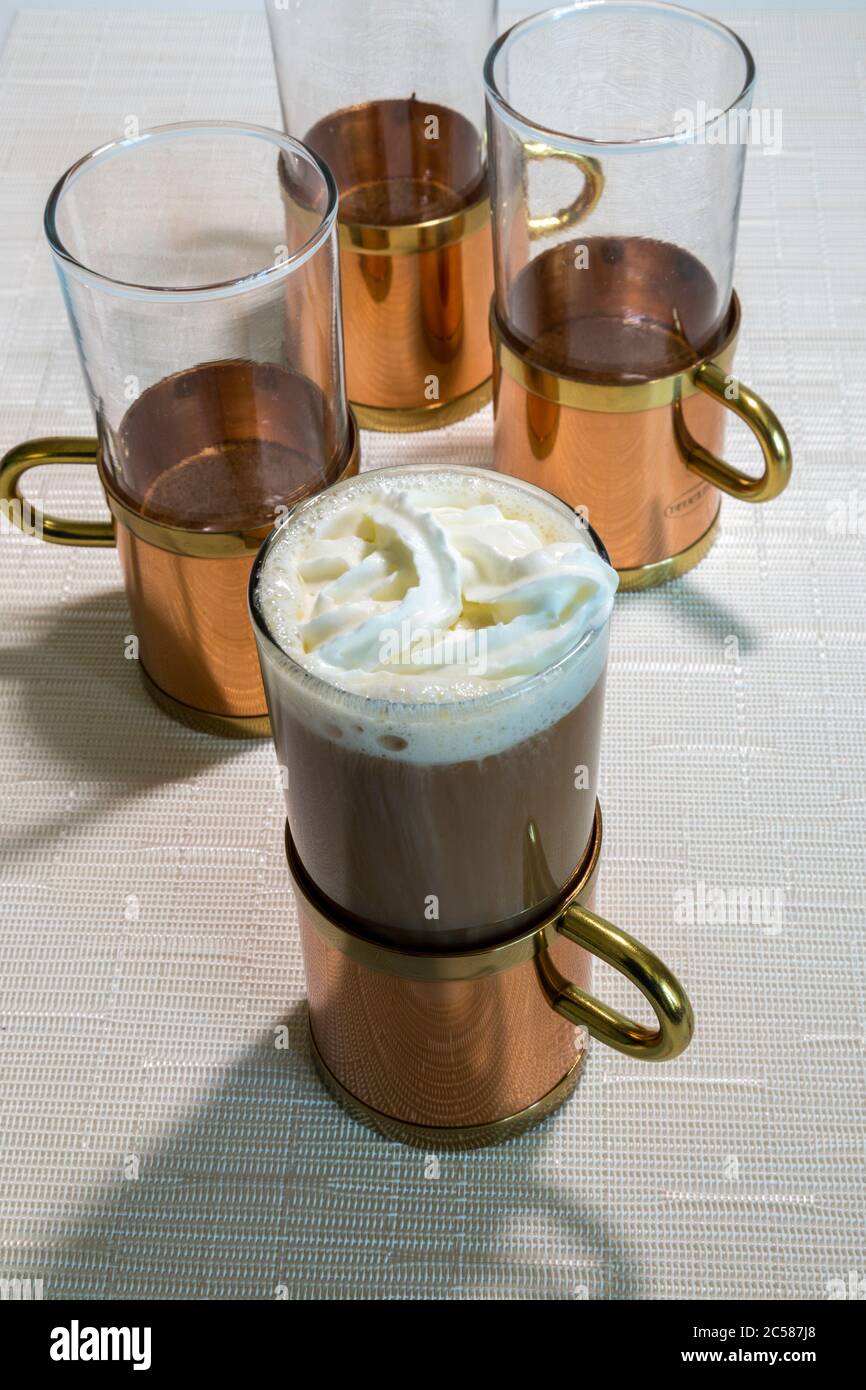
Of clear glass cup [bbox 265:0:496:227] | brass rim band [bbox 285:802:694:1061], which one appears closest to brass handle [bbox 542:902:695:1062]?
brass rim band [bbox 285:802:694:1061]

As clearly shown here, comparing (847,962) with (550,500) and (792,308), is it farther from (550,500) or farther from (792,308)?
(792,308)

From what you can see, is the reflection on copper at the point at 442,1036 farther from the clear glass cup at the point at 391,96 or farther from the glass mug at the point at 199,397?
the clear glass cup at the point at 391,96

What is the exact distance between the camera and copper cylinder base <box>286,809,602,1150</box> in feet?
1.87

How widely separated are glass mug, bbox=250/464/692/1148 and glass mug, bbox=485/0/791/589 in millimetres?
258

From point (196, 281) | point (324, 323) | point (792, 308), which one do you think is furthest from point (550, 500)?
point (792, 308)

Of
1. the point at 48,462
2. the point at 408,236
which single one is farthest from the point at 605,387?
the point at 48,462

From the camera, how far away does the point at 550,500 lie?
0.55 metres

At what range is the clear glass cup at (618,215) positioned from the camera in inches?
30.4

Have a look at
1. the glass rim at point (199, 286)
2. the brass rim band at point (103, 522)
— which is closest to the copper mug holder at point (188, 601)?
the brass rim band at point (103, 522)

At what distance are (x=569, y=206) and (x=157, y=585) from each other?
28 cm

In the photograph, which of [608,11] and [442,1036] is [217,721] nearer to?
[442,1036]

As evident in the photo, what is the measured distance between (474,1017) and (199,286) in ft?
1.20

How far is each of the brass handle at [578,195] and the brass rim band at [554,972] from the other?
1.18ft

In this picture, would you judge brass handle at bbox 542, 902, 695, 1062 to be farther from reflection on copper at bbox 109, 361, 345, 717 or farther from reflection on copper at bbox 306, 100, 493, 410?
reflection on copper at bbox 306, 100, 493, 410
